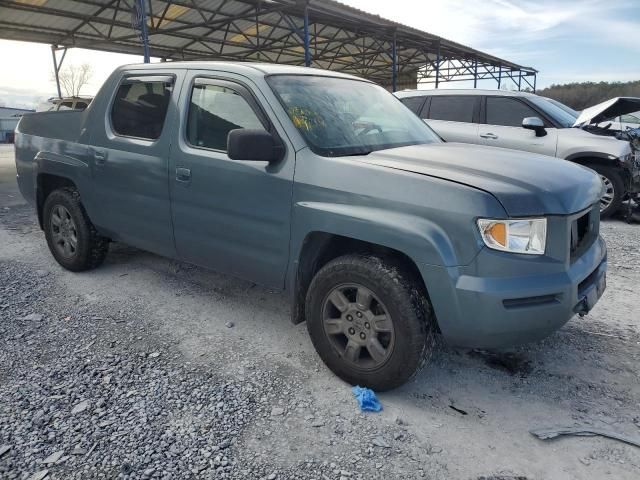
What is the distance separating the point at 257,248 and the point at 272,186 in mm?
422

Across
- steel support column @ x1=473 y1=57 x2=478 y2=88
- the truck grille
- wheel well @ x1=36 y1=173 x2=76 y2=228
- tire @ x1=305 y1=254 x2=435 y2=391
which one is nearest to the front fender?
tire @ x1=305 y1=254 x2=435 y2=391

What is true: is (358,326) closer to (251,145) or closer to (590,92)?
(251,145)

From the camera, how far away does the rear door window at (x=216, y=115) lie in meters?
3.12

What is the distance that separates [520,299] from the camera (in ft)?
7.54

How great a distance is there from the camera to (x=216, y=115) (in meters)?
3.25

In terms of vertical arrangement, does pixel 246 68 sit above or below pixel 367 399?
above

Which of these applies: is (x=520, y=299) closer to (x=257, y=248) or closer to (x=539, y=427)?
(x=539, y=427)

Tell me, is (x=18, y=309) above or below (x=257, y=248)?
below

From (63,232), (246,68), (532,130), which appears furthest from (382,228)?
(532,130)

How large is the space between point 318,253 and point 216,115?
1.22m

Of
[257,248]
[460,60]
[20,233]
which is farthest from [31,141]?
[460,60]

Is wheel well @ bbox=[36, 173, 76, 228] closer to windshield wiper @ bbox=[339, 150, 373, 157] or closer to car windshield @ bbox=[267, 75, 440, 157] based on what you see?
car windshield @ bbox=[267, 75, 440, 157]

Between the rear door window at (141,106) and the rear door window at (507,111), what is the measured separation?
16.8ft

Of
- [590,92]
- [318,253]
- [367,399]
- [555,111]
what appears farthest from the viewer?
[590,92]
